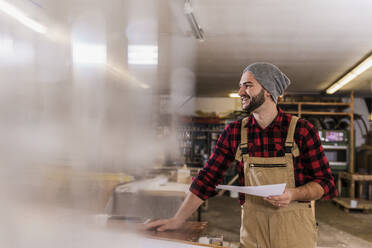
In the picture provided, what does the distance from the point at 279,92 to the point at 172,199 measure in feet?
6.03

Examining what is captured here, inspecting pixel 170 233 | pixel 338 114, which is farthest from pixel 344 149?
pixel 170 233

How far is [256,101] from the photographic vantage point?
1496 mm

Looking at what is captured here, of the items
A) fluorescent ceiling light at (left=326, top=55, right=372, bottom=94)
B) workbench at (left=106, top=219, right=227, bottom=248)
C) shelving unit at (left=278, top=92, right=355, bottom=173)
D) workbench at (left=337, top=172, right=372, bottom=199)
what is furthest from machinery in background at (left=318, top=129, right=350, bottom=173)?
workbench at (left=106, top=219, right=227, bottom=248)

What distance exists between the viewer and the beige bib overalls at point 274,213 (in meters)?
1.40

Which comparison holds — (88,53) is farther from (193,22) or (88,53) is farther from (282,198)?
(193,22)

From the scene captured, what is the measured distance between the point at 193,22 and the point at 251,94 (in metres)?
1.63

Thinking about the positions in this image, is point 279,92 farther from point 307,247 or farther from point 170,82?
point 170,82

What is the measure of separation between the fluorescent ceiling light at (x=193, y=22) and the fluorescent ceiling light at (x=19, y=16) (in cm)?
210

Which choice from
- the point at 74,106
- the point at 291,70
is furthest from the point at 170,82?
the point at 74,106

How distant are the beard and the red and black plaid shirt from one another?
0.25 feet

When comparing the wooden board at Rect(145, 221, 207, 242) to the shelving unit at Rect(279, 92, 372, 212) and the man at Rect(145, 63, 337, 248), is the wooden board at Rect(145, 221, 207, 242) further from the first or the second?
the shelving unit at Rect(279, 92, 372, 212)

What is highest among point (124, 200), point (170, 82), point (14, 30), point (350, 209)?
point (170, 82)

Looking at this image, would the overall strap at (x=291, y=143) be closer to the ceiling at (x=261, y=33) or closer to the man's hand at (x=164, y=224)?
the man's hand at (x=164, y=224)

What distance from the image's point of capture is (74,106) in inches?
28.5
